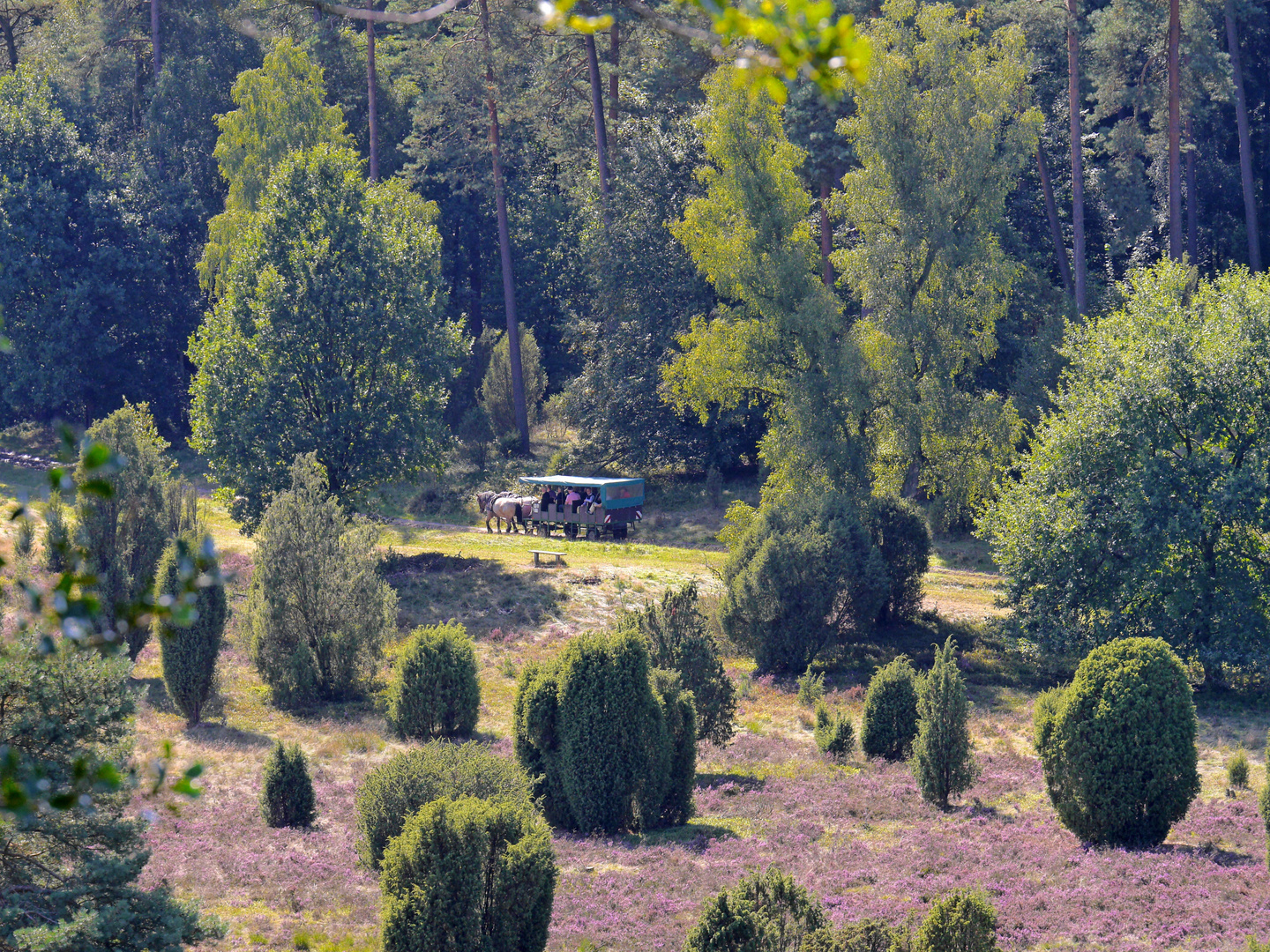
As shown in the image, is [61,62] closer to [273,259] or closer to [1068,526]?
[273,259]

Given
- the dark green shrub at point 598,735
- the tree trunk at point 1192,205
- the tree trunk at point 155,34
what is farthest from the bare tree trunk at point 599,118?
the dark green shrub at point 598,735

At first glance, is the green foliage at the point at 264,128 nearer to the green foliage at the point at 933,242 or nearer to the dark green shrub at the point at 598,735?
the green foliage at the point at 933,242

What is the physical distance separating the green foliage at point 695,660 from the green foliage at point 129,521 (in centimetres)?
1108

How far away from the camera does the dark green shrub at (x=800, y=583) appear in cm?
2772

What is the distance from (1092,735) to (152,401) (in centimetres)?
5050

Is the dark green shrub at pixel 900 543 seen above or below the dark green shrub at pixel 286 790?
above

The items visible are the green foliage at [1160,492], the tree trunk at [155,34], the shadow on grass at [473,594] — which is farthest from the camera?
the tree trunk at [155,34]

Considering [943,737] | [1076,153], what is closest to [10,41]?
[1076,153]

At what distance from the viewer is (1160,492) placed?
2420 cm

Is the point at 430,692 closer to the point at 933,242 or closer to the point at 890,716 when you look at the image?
the point at 890,716

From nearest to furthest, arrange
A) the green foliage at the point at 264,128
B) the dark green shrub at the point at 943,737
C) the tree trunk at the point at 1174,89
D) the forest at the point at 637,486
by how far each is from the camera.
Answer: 1. the forest at the point at 637,486
2. the dark green shrub at the point at 943,737
3. the tree trunk at the point at 1174,89
4. the green foliage at the point at 264,128

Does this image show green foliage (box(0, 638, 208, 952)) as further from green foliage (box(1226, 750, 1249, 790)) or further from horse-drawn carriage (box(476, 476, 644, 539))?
horse-drawn carriage (box(476, 476, 644, 539))

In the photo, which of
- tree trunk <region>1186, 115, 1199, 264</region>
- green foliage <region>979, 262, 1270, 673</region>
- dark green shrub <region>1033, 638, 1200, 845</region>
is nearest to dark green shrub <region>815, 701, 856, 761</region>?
dark green shrub <region>1033, 638, 1200, 845</region>

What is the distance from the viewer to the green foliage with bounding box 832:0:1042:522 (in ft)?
109
